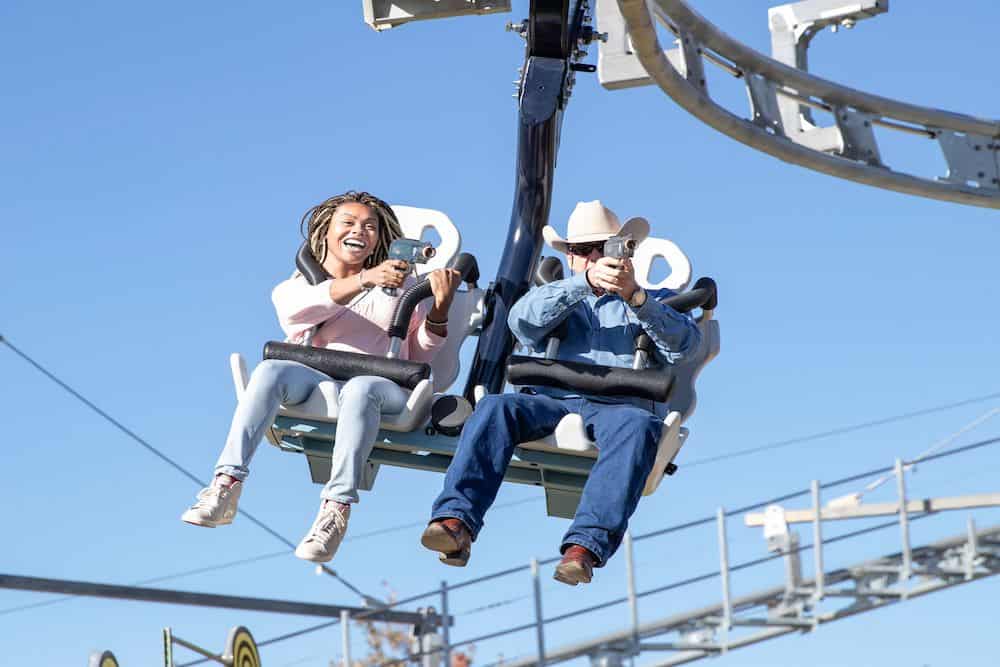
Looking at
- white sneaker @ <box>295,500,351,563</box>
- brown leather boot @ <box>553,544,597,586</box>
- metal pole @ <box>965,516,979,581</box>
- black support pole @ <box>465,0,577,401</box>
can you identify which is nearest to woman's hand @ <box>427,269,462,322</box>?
black support pole @ <box>465,0,577,401</box>

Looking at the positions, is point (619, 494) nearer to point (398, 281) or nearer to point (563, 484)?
point (563, 484)

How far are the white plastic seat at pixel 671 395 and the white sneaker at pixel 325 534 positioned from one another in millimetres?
611

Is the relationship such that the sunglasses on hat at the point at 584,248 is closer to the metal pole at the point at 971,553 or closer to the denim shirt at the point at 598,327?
the denim shirt at the point at 598,327

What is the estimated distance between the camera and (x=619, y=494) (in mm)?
5656

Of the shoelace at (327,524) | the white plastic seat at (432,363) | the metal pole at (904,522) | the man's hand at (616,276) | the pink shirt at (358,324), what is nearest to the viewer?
the man's hand at (616,276)

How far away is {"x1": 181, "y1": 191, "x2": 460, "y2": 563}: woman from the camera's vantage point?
5.95m

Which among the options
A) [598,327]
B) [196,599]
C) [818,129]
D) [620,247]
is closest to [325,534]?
[598,327]

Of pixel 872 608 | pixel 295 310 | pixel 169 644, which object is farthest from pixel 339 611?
pixel 872 608

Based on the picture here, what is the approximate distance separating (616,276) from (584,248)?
24.2 inches

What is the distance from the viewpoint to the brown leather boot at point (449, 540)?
5.49 m

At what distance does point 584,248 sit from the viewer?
6.35m

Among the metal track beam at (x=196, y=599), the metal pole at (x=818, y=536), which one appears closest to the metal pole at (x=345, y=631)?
the metal track beam at (x=196, y=599)

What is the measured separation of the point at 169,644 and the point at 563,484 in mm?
1831

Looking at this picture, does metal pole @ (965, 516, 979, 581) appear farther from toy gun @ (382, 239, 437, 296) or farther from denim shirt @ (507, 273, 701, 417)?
toy gun @ (382, 239, 437, 296)
